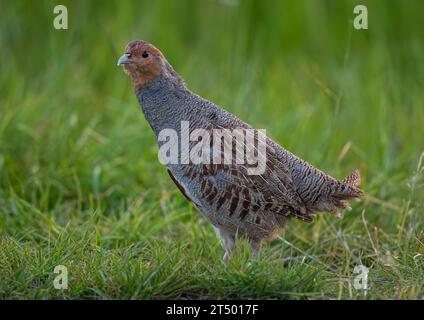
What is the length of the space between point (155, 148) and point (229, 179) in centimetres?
206

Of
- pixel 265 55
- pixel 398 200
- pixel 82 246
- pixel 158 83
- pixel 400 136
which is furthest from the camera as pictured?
pixel 265 55

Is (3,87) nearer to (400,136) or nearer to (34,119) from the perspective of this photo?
(34,119)

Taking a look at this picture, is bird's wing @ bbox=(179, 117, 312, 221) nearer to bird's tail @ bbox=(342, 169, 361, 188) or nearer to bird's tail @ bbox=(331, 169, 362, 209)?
bird's tail @ bbox=(331, 169, 362, 209)

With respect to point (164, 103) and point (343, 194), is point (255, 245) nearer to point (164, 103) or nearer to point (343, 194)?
point (343, 194)

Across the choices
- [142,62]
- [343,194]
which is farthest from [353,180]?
[142,62]

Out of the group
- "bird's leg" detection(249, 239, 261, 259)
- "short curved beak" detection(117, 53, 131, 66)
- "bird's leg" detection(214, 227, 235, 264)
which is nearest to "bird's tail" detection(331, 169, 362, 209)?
"bird's leg" detection(249, 239, 261, 259)

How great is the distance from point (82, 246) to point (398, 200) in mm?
2512

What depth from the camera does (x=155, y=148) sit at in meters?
6.55

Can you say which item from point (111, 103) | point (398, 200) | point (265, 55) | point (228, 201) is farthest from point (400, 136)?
point (228, 201)

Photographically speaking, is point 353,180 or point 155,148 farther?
point 155,148

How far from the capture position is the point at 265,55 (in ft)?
28.0

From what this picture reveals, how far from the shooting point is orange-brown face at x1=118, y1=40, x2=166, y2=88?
4762 millimetres

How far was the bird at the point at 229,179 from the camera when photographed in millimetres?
4574

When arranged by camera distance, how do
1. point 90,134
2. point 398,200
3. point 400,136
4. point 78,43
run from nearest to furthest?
point 398,200
point 90,134
point 400,136
point 78,43
